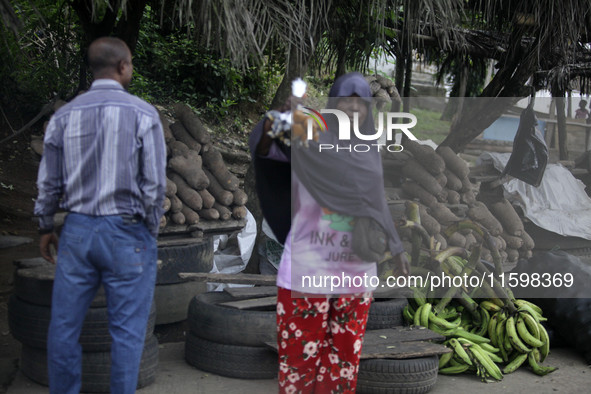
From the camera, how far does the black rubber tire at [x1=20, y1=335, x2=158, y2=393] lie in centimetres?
291

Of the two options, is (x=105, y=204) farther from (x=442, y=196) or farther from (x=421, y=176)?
(x=442, y=196)

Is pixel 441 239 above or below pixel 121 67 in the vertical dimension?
below

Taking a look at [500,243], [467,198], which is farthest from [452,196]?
[500,243]

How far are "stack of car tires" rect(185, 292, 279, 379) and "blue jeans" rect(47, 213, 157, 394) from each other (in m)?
1.10

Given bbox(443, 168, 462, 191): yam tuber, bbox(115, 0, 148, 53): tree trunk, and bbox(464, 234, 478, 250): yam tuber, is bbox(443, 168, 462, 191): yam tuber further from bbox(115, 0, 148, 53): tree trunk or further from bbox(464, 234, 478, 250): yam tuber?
bbox(115, 0, 148, 53): tree trunk

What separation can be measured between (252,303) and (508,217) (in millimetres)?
3164

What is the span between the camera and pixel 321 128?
237 cm

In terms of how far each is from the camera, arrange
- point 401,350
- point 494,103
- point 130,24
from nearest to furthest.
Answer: point 401,350, point 130,24, point 494,103

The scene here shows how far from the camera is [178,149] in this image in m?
4.50

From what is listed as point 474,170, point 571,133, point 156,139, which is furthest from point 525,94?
point 156,139

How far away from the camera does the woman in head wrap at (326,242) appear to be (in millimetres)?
2205

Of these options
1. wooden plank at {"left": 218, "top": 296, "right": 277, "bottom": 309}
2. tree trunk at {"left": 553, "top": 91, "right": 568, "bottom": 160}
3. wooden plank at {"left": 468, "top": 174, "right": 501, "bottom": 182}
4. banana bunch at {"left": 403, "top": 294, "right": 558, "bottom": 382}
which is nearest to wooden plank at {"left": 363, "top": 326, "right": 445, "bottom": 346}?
banana bunch at {"left": 403, "top": 294, "right": 558, "bottom": 382}

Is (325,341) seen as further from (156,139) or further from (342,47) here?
(342,47)

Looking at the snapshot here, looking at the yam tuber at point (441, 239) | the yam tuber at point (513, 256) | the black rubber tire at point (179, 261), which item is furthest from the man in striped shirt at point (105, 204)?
the yam tuber at point (513, 256)
